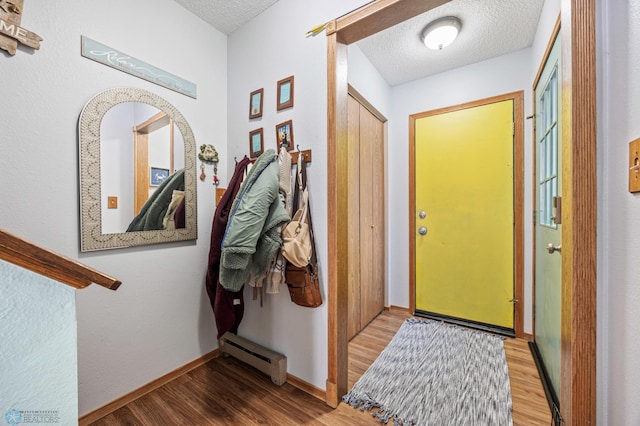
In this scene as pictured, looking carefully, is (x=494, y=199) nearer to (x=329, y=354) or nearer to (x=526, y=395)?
(x=526, y=395)

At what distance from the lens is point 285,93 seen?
159 centimetres

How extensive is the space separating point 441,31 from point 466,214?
61.1 inches

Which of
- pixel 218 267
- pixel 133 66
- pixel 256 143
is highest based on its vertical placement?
pixel 133 66

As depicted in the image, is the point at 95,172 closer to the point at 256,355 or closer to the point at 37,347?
the point at 37,347

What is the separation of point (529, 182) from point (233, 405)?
2727 millimetres

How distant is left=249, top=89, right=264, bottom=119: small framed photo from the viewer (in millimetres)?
1715

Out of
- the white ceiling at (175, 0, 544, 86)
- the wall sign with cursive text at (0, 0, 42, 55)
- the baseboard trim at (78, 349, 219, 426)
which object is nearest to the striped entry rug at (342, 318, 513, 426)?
the baseboard trim at (78, 349, 219, 426)

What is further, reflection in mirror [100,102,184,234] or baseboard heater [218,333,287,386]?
baseboard heater [218,333,287,386]

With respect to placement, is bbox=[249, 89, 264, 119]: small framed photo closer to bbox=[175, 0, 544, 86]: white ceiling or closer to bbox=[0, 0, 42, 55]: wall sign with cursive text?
bbox=[175, 0, 544, 86]: white ceiling

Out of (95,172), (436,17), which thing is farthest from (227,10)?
(436,17)

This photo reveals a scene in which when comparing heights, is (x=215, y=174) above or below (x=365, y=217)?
above

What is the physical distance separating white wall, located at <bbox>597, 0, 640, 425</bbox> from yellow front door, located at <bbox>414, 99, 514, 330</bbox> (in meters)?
1.72

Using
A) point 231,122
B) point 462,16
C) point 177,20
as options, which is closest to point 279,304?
point 231,122

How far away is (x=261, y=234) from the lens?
1352mm
